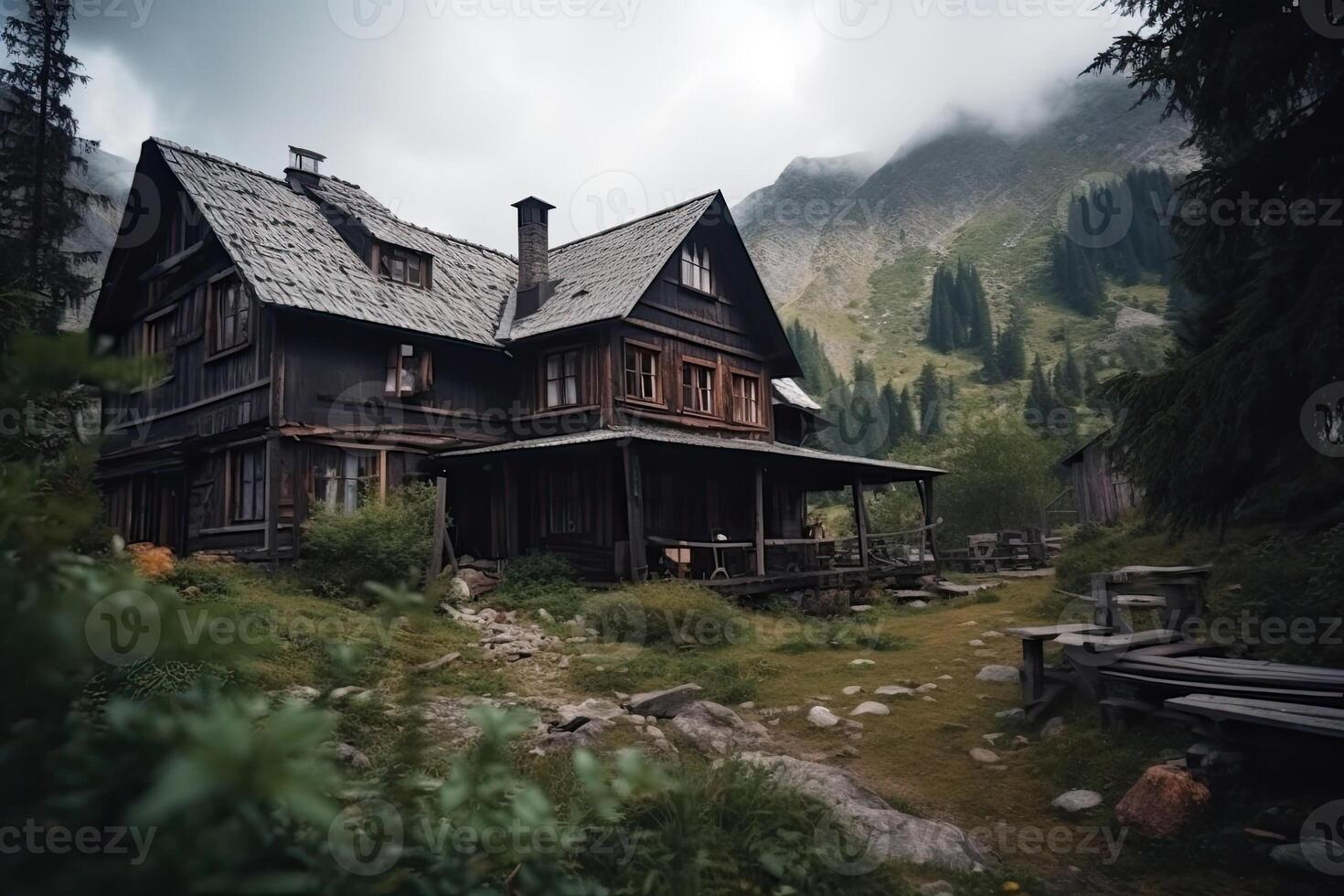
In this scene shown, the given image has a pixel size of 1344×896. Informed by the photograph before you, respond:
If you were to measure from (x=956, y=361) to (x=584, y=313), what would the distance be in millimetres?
79765

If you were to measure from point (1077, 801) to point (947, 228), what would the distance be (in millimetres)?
148993

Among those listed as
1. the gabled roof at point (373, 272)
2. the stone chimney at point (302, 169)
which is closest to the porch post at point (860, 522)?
the gabled roof at point (373, 272)

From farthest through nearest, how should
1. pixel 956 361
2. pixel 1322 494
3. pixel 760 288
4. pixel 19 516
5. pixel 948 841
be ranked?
pixel 956 361 → pixel 760 288 → pixel 1322 494 → pixel 948 841 → pixel 19 516

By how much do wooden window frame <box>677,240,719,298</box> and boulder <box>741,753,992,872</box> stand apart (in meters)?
14.9

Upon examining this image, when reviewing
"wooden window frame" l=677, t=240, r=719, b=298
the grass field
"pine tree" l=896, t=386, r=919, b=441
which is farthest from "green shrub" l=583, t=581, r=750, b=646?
"pine tree" l=896, t=386, r=919, b=441

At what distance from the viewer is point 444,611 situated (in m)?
12.2

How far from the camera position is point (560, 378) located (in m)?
17.7

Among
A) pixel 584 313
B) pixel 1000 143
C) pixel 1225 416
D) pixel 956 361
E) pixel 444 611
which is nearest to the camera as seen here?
A: pixel 1225 416

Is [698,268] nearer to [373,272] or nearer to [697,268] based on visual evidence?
[697,268]

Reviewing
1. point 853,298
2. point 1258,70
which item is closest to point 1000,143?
point 853,298

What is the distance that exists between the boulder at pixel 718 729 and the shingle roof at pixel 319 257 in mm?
11326

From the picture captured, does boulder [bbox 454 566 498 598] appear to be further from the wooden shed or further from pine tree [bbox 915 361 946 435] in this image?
pine tree [bbox 915 361 946 435]

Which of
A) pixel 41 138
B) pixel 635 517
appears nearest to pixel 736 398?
pixel 635 517

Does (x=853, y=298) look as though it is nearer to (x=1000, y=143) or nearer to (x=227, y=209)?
(x=1000, y=143)
